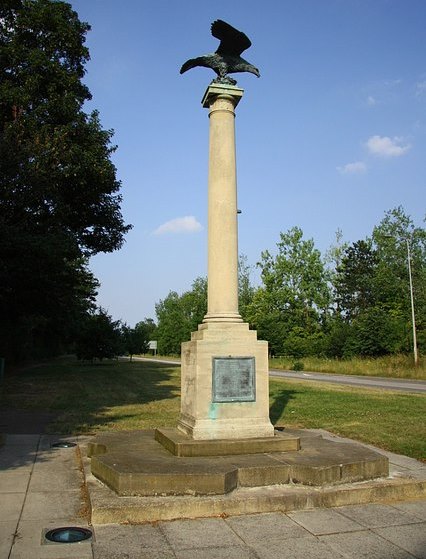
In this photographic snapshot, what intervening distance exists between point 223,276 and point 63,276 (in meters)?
12.7

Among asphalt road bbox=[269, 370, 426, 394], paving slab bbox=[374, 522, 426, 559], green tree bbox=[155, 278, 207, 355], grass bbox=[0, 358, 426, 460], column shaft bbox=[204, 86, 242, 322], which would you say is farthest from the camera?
green tree bbox=[155, 278, 207, 355]

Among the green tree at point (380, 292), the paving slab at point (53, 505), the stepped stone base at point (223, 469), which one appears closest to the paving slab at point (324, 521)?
the stepped stone base at point (223, 469)

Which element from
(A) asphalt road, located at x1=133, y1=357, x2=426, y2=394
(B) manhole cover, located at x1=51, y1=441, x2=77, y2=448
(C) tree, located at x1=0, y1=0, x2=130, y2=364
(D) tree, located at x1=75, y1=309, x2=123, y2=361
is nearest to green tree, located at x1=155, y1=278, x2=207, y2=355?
(D) tree, located at x1=75, y1=309, x2=123, y2=361

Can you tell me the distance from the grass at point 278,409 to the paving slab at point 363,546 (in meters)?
3.66

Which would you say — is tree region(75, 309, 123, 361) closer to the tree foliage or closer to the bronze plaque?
the tree foliage

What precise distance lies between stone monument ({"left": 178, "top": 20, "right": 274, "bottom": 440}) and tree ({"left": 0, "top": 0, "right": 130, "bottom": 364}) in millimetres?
9698

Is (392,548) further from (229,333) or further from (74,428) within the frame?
(74,428)

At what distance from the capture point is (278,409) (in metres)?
14.0

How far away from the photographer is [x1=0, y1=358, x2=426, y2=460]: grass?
10375 mm

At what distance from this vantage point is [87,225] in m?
24.3

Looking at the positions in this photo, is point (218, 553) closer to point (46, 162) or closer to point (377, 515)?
point (377, 515)

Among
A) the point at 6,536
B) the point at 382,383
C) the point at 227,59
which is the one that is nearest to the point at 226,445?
the point at 6,536

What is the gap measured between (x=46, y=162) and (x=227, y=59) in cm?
1217

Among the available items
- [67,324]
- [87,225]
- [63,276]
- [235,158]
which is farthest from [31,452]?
[67,324]
